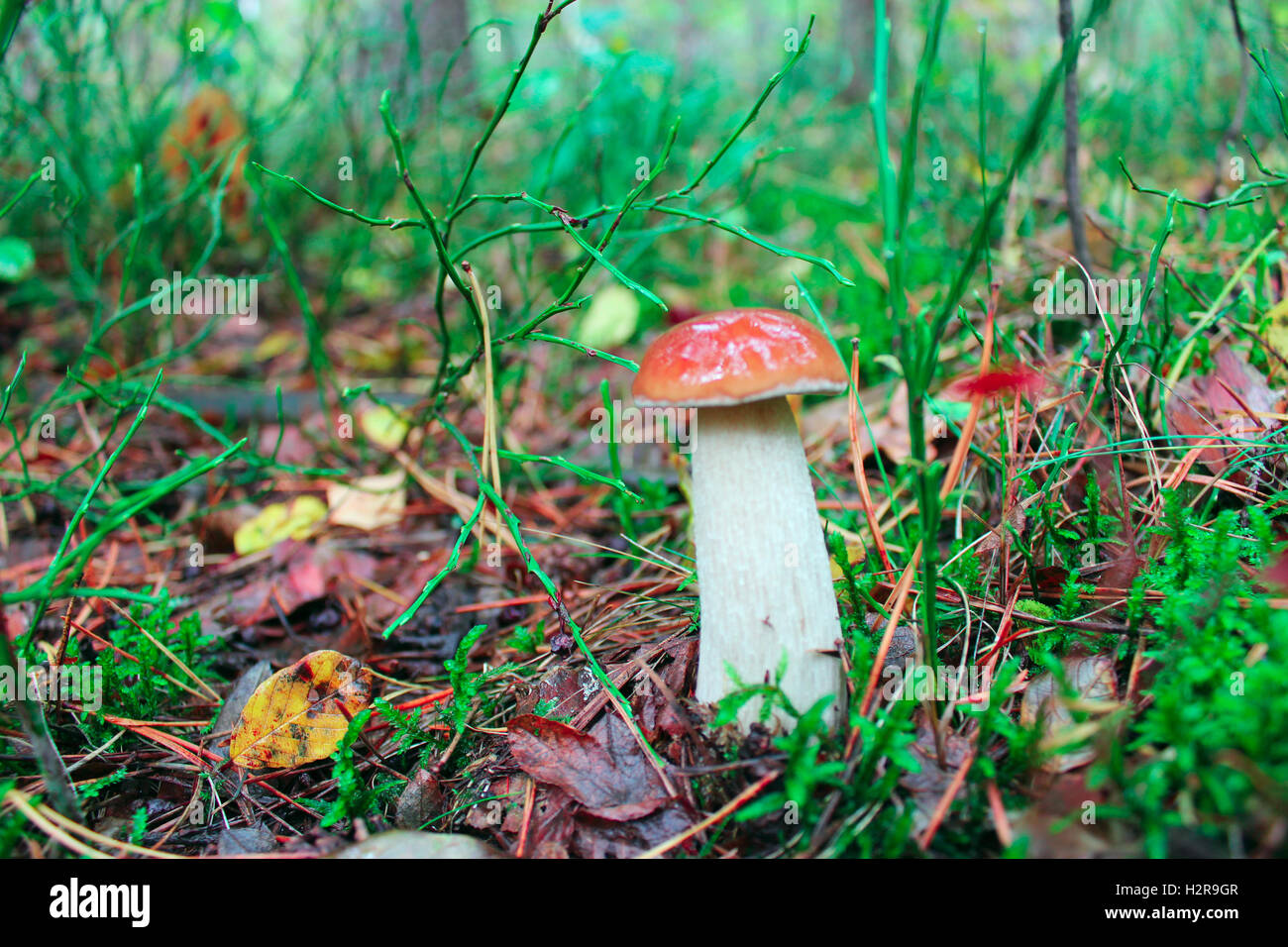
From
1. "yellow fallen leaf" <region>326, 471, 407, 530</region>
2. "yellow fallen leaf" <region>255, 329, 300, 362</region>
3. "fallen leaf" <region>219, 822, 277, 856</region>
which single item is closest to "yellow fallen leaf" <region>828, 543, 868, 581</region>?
"fallen leaf" <region>219, 822, 277, 856</region>

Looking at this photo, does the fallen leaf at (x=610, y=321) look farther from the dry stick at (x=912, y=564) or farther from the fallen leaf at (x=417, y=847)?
the fallen leaf at (x=417, y=847)

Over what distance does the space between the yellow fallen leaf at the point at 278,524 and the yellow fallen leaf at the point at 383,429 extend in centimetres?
45

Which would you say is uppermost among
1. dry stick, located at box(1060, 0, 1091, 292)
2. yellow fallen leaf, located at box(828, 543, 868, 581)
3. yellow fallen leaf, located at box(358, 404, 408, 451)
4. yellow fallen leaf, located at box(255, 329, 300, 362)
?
dry stick, located at box(1060, 0, 1091, 292)

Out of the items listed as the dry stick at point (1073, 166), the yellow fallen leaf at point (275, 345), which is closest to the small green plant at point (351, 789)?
the dry stick at point (1073, 166)

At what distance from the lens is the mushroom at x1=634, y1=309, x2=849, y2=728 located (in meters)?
1.73

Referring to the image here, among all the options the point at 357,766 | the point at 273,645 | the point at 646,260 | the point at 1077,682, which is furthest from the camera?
the point at 646,260

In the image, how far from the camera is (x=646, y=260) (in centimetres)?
455

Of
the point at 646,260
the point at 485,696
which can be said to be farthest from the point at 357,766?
the point at 646,260

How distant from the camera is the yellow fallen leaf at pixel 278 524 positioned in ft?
9.99

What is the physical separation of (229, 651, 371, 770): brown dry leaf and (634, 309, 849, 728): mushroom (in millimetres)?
996

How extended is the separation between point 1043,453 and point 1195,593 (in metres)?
0.71

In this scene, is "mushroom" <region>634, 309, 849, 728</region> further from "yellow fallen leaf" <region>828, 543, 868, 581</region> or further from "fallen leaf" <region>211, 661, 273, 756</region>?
"fallen leaf" <region>211, 661, 273, 756</region>
